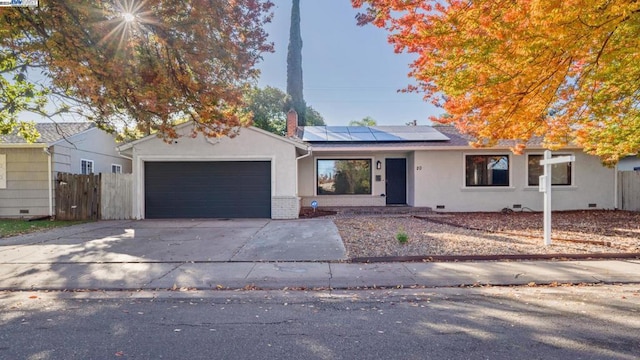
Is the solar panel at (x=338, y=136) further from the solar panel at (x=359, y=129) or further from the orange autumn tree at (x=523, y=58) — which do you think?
the orange autumn tree at (x=523, y=58)

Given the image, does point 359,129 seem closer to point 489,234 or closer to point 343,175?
point 343,175

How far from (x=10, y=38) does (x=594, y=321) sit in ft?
37.6

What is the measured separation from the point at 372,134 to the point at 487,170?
5200 mm

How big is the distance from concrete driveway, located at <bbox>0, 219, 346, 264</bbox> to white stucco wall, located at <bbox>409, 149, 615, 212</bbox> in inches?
219

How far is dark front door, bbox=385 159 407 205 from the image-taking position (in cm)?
1541

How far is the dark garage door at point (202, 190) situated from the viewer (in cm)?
1302

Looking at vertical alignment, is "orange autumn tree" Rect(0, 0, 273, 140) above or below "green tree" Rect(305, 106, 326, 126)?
below

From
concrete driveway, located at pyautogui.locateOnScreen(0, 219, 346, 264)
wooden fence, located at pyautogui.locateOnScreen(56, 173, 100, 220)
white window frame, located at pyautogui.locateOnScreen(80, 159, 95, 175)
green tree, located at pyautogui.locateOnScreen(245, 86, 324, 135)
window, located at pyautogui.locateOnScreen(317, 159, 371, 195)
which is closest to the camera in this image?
concrete driveway, located at pyautogui.locateOnScreen(0, 219, 346, 264)

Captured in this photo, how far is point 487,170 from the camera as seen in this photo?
579 inches

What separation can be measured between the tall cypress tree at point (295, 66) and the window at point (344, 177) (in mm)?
16380

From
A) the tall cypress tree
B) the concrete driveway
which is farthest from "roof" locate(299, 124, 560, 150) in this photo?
the tall cypress tree

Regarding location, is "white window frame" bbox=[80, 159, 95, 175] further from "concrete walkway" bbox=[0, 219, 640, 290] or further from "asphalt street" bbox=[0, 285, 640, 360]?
"asphalt street" bbox=[0, 285, 640, 360]

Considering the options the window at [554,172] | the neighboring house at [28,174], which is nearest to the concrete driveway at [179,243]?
the neighboring house at [28,174]

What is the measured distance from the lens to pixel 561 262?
6.48 meters
